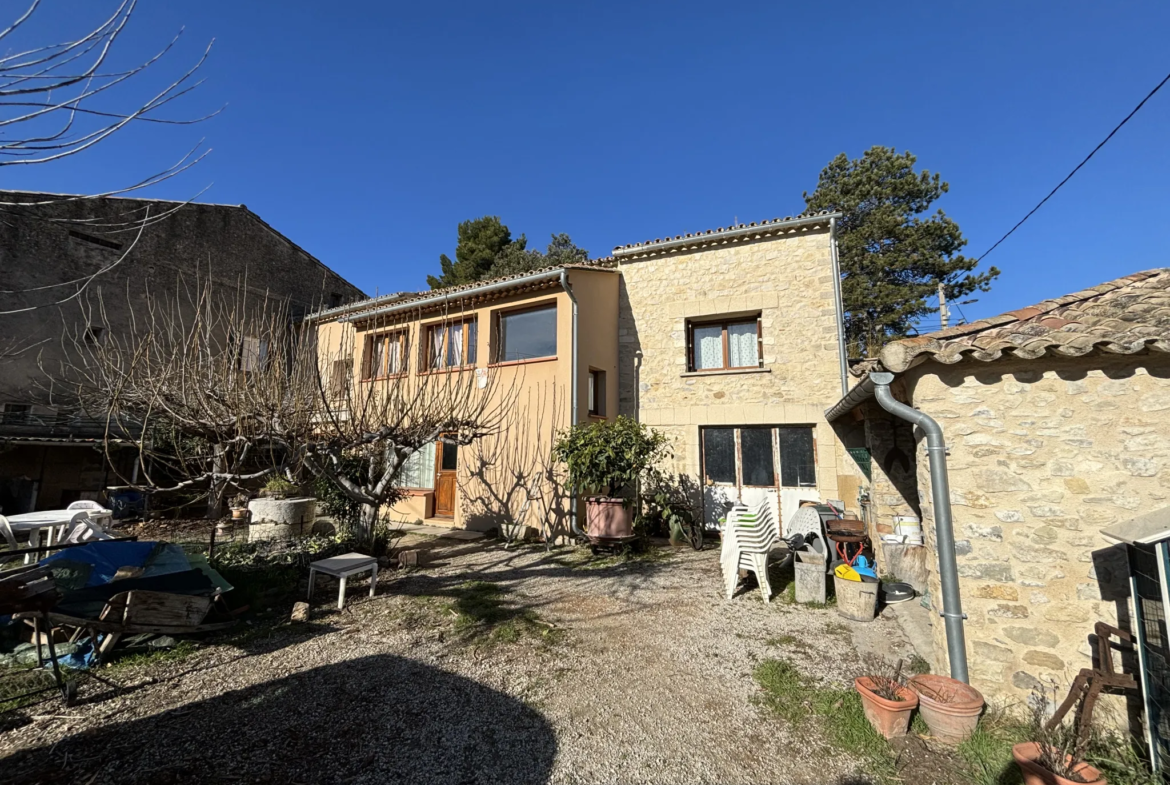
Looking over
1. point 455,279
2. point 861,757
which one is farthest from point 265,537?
point 455,279

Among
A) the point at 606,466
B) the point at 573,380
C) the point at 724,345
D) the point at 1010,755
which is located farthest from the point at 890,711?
the point at 724,345

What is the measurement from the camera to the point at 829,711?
11.1 feet

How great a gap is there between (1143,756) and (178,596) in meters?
7.35

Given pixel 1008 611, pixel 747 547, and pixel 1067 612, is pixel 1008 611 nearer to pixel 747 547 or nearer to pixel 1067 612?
pixel 1067 612

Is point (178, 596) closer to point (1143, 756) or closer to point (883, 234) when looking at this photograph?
point (1143, 756)

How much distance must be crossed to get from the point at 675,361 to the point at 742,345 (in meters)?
1.44

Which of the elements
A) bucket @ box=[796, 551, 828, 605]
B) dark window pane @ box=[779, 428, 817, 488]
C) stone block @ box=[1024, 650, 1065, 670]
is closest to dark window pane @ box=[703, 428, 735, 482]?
dark window pane @ box=[779, 428, 817, 488]

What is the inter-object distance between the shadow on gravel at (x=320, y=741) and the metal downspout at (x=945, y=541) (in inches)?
115

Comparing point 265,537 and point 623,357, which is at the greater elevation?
point 623,357

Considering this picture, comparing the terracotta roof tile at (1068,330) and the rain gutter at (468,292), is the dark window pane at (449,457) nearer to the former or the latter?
the rain gutter at (468,292)

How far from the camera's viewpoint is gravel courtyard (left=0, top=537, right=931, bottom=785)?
9.33 ft

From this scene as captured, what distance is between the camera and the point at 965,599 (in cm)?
342

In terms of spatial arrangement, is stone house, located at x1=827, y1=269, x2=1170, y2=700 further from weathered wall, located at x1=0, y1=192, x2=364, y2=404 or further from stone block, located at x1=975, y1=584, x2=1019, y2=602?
weathered wall, located at x1=0, y1=192, x2=364, y2=404

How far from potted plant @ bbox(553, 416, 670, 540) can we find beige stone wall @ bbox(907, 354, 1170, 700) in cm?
488
